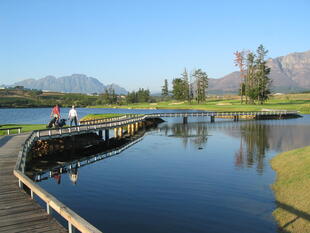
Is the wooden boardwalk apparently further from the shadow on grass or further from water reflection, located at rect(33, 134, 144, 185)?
the shadow on grass

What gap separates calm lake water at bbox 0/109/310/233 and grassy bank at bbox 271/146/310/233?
1.81 feet

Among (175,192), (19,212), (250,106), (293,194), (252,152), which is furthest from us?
(250,106)

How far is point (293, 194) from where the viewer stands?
1855 cm

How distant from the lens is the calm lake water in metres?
15.7

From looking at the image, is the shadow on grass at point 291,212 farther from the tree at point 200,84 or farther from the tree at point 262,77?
the tree at point 200,84

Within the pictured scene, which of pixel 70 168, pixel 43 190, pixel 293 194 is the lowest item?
pixel 70 168

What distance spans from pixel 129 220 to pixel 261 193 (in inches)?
347

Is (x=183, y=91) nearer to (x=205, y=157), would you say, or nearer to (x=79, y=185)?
(x=205, y=157)

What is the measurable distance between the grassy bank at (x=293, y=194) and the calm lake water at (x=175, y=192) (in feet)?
1.81

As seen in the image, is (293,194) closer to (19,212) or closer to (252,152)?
(19,212)

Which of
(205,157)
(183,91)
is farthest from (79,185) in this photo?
(183,91)

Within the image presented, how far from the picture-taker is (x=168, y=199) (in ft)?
63.2

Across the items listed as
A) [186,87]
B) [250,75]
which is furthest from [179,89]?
[250,75]

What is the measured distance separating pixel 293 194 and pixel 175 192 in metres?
6.84
